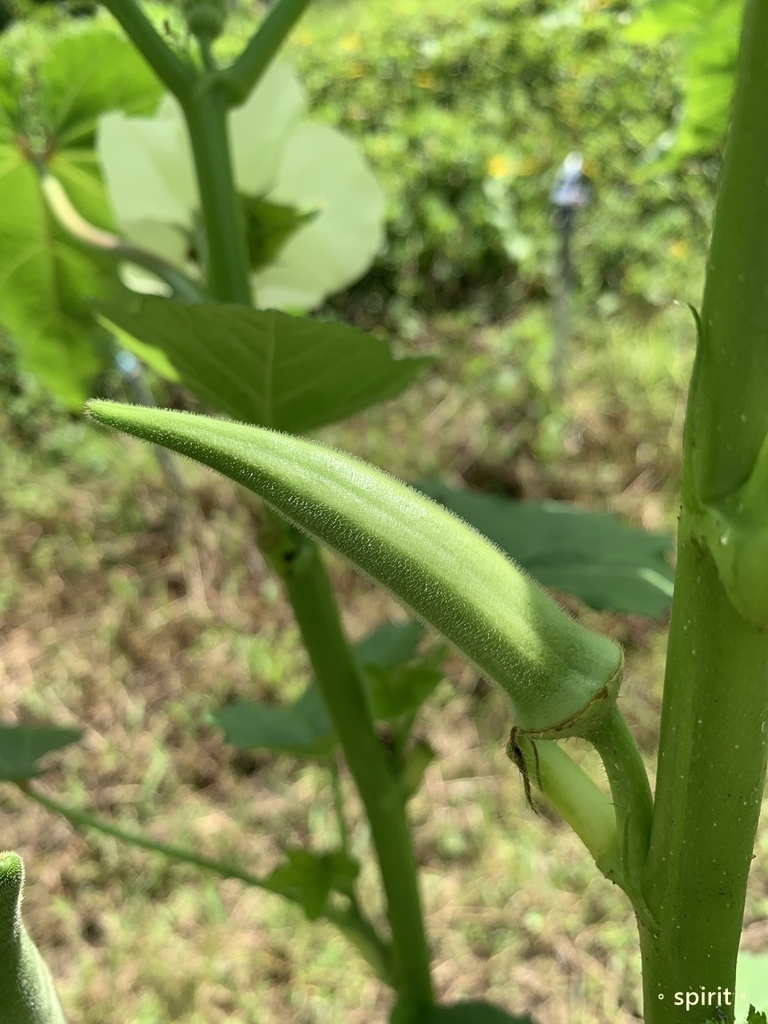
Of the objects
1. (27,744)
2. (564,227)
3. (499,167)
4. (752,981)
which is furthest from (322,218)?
(499,167)

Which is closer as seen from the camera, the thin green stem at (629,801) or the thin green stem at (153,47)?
the thin green stem at (629,801)

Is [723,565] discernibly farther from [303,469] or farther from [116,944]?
[116,944]

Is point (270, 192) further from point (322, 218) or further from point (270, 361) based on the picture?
point (270, 361)

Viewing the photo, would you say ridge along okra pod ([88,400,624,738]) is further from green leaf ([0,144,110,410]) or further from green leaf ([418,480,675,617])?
green leaf ([0,144,110,410])

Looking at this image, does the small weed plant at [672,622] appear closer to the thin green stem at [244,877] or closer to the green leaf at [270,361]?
the green leaf at [270,361]

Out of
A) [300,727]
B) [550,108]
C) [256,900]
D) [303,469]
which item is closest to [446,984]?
[256,900]

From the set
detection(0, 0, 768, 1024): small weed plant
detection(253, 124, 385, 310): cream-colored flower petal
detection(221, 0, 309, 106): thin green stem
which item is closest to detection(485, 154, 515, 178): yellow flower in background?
detection(253, 124, 385, 310): cream-colored flower petal

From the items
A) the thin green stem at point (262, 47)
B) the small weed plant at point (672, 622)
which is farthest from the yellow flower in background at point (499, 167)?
the small weed plant at point (672, 622)
